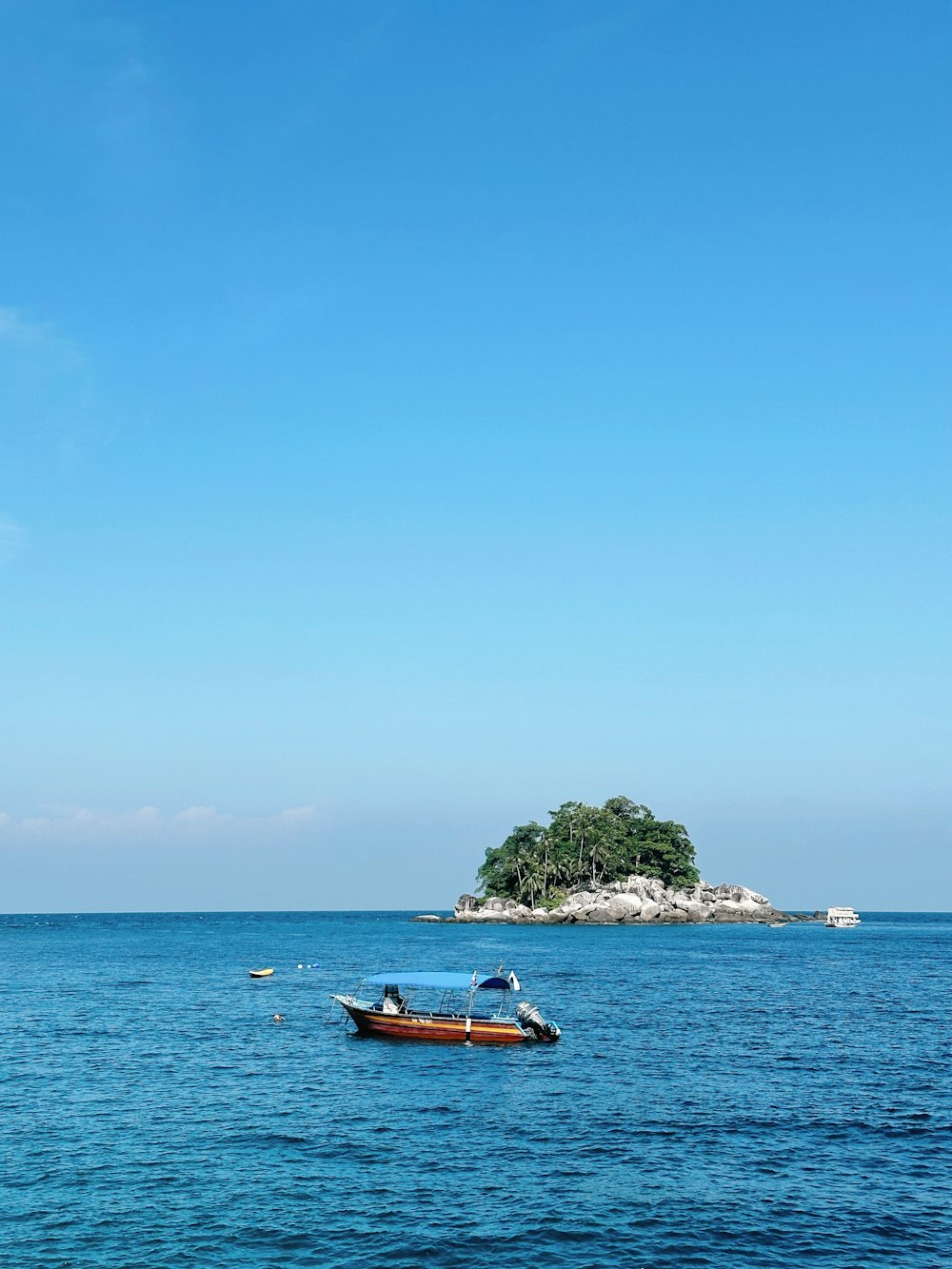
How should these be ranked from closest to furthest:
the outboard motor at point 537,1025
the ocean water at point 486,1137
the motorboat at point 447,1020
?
the ocean water at point 486,1137 → the outboard motor at point 537,1025 → the motorboat at point 447,1020

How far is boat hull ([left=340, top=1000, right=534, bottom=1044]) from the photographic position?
64.9 meters

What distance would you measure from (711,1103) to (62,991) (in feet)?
235

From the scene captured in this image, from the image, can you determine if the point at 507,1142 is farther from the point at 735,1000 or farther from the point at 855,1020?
the point at 735,1000

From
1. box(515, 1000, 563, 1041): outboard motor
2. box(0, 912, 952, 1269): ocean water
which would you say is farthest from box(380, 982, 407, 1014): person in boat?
box(515, 1000, 563, 1041): outboard motor

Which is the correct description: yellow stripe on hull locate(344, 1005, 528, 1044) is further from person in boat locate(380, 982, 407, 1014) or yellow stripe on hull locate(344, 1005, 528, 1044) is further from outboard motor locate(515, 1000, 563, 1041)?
person in boat locate(380, 982, 407, 1014)

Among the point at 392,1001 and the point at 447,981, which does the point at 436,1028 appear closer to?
the point at 447,981

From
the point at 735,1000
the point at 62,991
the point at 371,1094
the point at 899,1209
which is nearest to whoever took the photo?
the point at 899,1209

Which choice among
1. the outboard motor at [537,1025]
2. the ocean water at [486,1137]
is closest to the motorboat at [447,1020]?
the outboard motor at [537,1025]

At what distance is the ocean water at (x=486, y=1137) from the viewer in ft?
101

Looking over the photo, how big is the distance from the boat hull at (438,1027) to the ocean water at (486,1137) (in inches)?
52.9

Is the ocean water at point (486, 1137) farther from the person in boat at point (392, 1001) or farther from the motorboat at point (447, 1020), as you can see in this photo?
the person in boat at point (392, 1001)

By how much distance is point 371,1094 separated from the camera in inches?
1998

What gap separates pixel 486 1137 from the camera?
42.5 m

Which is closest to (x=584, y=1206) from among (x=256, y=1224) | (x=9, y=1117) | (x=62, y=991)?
(x=256, y=1224)
